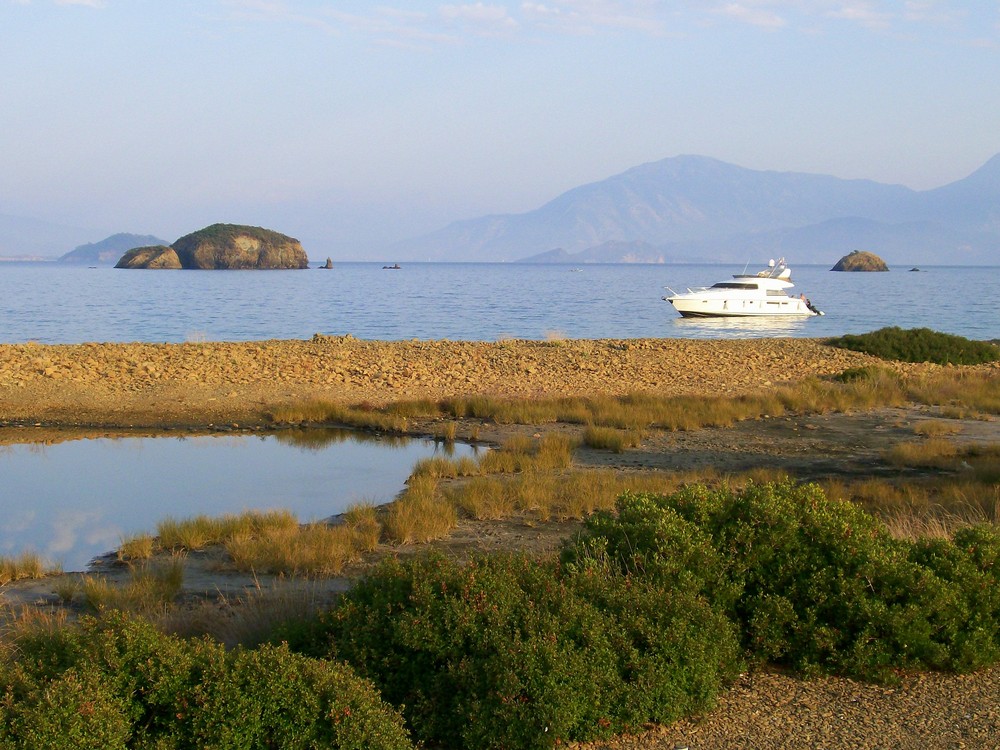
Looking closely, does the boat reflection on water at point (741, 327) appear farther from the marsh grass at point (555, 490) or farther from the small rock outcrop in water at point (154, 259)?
the small rock outcrop in water at point (154, 259)

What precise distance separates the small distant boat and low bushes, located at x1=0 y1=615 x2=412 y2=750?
48.6 metres

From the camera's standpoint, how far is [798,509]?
629 cm

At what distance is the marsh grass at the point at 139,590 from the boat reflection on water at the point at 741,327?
1462 inches

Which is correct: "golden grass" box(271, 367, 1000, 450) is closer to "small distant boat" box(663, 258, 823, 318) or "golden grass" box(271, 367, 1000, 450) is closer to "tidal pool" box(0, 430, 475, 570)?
"tidal pool" box(0, 430, 475, 570)

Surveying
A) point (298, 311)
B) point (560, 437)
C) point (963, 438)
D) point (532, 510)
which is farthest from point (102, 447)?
point (298, 311)

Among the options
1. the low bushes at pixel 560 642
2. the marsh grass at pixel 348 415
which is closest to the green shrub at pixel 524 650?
the low bushes at pixel 560 642

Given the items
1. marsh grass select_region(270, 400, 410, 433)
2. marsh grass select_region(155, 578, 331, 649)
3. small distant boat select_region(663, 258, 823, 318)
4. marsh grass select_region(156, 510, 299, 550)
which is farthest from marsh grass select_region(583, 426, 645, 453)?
small distant boat select_region(663, 258, 823, 318)

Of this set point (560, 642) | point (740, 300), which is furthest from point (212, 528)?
point (740, 300)

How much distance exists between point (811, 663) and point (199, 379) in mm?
17586

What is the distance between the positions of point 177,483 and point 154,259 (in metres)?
165

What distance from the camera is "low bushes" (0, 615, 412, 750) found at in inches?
159

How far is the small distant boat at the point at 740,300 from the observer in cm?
5234

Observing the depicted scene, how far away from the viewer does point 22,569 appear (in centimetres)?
853

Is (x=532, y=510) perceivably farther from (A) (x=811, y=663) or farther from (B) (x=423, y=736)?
(B) (x=423, y=736)
